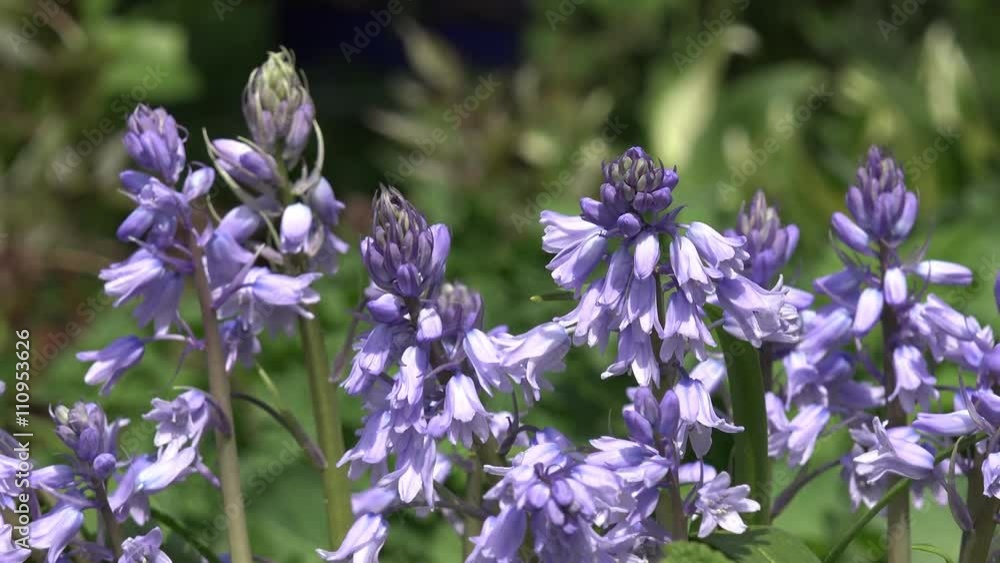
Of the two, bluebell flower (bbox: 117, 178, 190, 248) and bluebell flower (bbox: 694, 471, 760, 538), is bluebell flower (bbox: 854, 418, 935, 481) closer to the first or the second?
bluebell flower (bbox: 694, 471, 760, 538)

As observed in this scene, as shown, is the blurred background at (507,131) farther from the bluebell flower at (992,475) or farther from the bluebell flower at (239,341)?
the bluebell flower at (992,475)

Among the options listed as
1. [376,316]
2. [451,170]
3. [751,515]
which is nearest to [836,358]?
[751,515]

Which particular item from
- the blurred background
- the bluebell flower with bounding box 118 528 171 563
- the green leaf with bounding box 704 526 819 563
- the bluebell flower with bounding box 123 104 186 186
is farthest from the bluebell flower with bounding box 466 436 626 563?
the blurred background

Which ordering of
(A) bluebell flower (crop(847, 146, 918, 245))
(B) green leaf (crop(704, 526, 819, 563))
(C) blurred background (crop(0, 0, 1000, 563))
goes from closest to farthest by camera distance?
1. (B) green leaf (crop(704, 526, 819, 563))
2. (A) bluebell flower (crop(847, 146, 918, 245))
3. (C) blurred background (crop(0, 0, 1000, 563))

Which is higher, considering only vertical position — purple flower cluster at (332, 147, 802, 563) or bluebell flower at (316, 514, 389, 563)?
purple flower cluster at (332, 147, 802, 563)

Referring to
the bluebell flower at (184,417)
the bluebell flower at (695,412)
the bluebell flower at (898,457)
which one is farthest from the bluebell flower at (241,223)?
the bluebell flower at (898,457)
